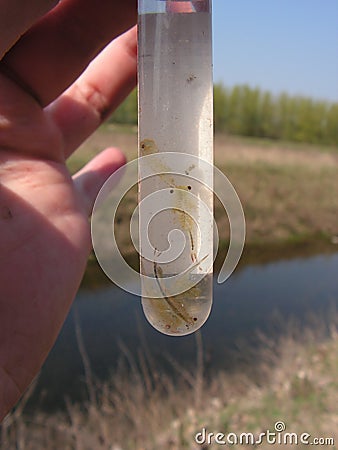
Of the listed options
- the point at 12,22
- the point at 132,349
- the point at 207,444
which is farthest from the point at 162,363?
the point at 12,22

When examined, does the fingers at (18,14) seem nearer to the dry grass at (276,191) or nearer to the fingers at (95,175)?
the fingers at (95,175)

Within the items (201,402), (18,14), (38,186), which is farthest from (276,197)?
(18,14)

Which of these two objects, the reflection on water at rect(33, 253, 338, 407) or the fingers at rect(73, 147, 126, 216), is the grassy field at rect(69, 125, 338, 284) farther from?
the fingers at rect(73, 147, 126, 216)

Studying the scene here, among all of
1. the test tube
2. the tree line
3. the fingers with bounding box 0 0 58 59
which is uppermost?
the fingers with bounding box 0 0 58 59

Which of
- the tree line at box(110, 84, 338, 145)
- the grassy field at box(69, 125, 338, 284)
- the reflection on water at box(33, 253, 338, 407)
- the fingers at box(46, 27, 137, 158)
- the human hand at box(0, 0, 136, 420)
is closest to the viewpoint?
the human hand at box(0, 0, 136, 420)

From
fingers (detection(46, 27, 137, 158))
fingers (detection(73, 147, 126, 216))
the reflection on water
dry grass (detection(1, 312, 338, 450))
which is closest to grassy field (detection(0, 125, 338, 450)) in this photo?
dry grass (detection(1, 312, 338, 450))

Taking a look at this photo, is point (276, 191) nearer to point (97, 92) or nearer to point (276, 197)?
point (276, 197)

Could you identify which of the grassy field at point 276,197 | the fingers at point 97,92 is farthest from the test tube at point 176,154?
the grassy field at point 276,197
